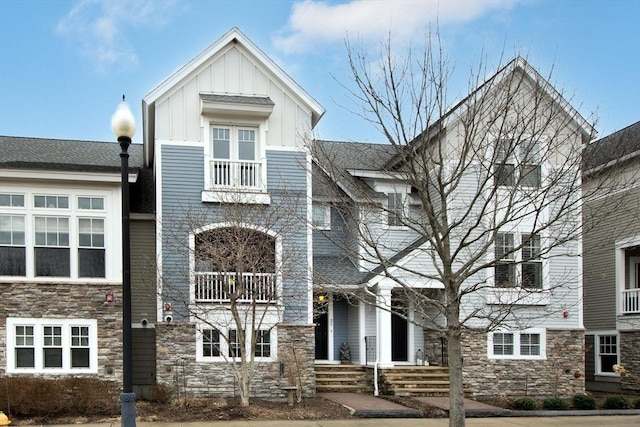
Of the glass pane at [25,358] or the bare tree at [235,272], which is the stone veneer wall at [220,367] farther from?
the glass pane at [25,358]

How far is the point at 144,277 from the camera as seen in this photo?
19438 millimetres

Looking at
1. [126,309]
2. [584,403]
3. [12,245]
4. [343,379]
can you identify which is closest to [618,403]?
[584,403]

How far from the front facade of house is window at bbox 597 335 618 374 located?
3.12m

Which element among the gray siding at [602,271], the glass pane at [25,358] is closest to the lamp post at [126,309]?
the glass pane at [25,358]

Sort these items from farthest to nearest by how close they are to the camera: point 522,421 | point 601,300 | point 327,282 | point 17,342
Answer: point 601,300 < point 17,342 < point 522,421 < point 327,282

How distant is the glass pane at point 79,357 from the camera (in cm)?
1765

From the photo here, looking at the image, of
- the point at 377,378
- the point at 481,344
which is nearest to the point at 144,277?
the point at 377,378

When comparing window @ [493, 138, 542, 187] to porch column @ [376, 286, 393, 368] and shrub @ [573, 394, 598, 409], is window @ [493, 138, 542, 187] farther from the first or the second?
Answer: shrub @ [573, 394, 598, 409]

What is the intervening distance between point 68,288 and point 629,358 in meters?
16.4

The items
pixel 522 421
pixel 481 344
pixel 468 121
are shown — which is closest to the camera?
pixel 468 121

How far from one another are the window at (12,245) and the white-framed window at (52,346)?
3.97ft

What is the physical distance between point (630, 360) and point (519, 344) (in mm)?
3945

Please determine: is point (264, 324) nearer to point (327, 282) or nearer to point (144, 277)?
point (144, 277)

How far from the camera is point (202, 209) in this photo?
1875cm
